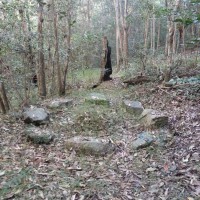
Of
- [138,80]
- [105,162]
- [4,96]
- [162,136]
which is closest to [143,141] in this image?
[162,136]

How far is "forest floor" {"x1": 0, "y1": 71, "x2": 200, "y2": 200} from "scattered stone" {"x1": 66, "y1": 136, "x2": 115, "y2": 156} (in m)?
0.10

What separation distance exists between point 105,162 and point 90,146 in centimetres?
41

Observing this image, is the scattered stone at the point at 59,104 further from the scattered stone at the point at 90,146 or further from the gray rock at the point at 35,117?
the scattered stone at the point at 90,146

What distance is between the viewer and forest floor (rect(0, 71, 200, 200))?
3736mm

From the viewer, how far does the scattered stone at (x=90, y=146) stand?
16.0ft

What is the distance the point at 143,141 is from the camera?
515 centimetres

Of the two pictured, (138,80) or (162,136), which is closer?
(162,136)

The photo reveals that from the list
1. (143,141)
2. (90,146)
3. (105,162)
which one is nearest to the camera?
(105,162)

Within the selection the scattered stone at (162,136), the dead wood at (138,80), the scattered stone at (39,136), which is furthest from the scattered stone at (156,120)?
the dead wood at (138,80)

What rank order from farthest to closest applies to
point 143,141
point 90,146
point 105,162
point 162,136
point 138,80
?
1. point 138,80
2. point 162,136
3. point 143,141
4. point 90,146
5. point 105,162

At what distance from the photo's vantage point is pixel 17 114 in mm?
6531

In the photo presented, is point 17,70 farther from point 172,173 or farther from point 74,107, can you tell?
point 172,173

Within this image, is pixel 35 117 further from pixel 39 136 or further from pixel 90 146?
pixel 90 146

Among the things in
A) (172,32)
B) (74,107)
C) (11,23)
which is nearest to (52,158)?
(74,107)
